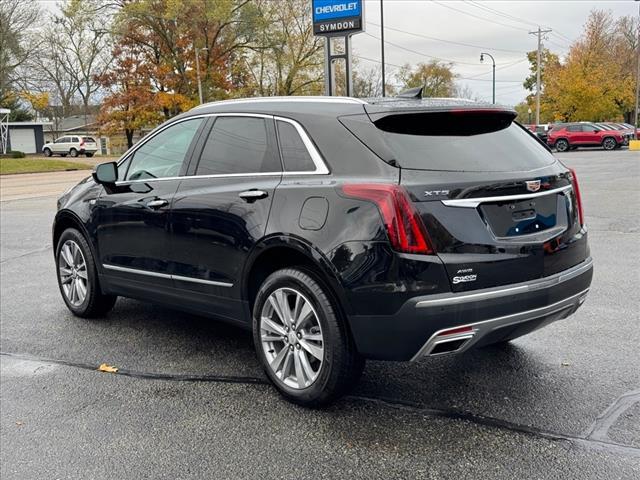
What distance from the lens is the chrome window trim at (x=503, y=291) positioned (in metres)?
3.12

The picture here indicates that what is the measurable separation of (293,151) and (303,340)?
3.67 feet

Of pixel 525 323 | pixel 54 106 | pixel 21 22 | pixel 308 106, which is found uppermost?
pixel 21 22

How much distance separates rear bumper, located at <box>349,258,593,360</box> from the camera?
312cm

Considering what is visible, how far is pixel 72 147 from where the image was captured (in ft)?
172

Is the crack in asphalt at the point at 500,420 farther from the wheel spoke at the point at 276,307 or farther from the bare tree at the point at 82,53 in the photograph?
the bare tree at the point at 82,53

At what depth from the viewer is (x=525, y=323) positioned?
3.36 meters

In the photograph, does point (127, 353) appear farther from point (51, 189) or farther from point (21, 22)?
point (21, 22)

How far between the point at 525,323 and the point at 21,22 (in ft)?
172

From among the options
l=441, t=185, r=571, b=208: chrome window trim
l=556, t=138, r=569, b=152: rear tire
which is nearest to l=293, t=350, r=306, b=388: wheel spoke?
l=441, t=185, r=571, b=208: chrome window trim

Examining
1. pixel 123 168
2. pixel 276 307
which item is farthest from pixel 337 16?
pixel 276 307

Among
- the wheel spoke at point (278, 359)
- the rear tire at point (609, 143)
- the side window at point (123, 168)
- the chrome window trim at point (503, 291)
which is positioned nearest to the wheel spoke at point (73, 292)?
the side window at point (123, 168)

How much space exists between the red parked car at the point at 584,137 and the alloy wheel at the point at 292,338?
35332 mm

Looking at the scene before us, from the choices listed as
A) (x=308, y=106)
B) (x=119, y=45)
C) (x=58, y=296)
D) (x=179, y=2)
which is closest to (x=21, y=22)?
(x=119, y=45)

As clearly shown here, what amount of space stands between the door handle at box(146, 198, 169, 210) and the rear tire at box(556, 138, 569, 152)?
35865 mm
